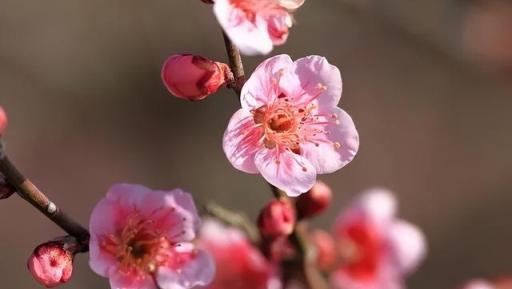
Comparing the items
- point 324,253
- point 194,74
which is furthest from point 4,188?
point 324,253

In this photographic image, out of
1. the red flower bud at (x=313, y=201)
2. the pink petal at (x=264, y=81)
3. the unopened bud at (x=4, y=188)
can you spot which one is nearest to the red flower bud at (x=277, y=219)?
the red flower bud at (x=313, y=201)

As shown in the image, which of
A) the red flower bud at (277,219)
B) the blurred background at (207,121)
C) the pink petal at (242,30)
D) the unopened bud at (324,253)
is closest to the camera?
the pink petal at (242,30)

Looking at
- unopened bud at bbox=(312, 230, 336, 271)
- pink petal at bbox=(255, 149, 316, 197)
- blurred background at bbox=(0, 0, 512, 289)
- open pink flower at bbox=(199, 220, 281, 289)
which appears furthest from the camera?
blurred background at bbox=(0, 0, 512, 289)

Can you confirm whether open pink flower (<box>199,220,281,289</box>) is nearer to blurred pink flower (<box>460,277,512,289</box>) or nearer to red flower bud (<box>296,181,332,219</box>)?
red flower bud (<box>296,181,332,219</box>)

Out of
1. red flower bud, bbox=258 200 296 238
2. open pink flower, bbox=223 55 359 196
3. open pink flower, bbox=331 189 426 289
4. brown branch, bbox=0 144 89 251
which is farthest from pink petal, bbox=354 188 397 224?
brown branch, bbox=0 144 89 251

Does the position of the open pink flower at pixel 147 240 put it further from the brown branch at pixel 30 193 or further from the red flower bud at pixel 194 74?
the red flower bud at pixel 194 74

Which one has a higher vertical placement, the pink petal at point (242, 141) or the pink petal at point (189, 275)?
the pink petal at point (242, 141)

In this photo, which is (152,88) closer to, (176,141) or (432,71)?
(176,141)

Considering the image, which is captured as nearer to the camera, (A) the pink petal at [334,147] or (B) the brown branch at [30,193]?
(B) the brown branch at [30,193]
